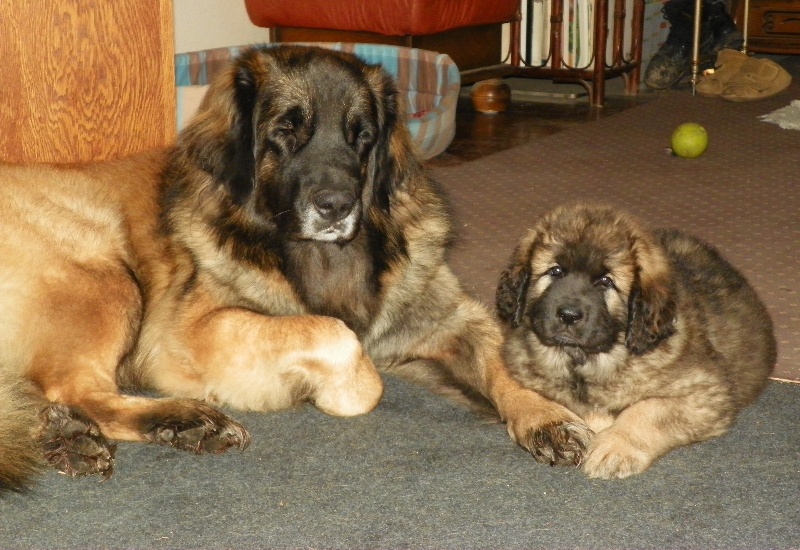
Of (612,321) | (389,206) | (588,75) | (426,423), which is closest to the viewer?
(612,321)

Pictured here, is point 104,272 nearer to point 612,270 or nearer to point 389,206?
point 389,206

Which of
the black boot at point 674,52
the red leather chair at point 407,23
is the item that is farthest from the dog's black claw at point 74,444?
the black boot at point 674,52

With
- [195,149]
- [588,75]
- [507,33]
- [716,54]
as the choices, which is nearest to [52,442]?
[195,149]

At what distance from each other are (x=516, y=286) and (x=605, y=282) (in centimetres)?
24

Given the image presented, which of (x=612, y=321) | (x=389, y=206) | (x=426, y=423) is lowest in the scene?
(x=426, y=423)

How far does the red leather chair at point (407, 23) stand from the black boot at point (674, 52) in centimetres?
159

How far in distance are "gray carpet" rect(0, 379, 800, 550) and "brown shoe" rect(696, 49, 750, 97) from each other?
501 centimetres

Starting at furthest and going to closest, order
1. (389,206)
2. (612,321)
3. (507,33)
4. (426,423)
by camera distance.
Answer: (507,33) → (389,206) → (426,423) → (612,321)

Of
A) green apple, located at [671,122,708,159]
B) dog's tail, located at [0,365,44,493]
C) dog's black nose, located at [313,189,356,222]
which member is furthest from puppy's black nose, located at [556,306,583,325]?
green apple, located at [671,122,708,159]

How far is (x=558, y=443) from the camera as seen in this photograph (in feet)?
7.73

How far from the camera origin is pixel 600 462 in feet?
7.47

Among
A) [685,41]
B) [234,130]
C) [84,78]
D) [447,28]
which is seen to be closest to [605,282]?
[234,130]

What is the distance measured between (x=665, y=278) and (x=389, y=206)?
764 millimetres

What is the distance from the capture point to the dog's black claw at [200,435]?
2410 mm
